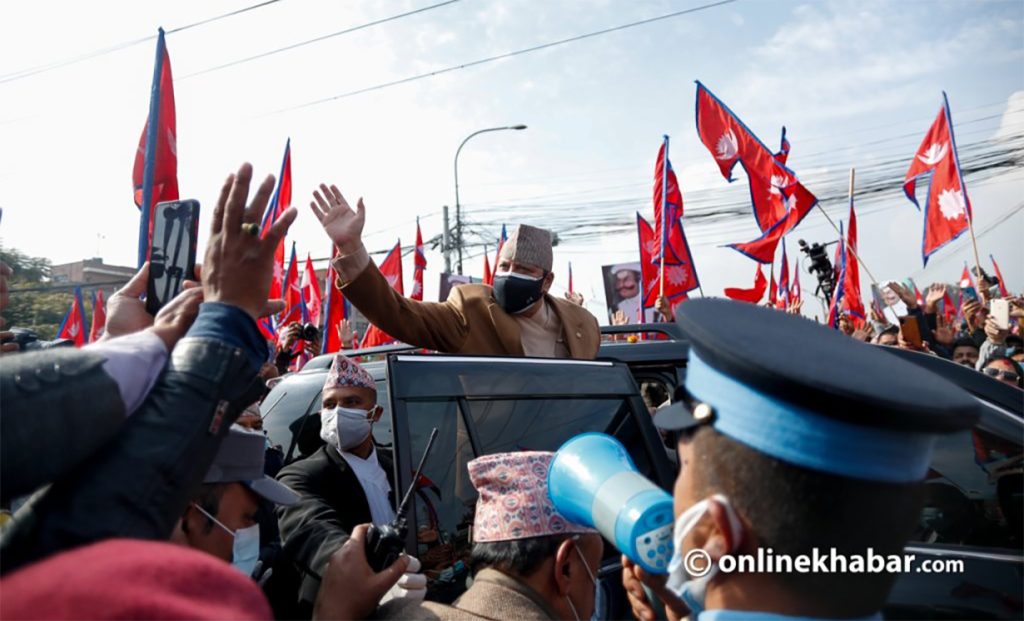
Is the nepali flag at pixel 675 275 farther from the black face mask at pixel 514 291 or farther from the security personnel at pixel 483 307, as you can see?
the black face mask at pixel 514 291

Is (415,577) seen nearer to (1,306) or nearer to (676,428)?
(676,428)

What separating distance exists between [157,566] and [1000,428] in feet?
10.4

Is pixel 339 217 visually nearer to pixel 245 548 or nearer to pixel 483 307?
pixel 483 307

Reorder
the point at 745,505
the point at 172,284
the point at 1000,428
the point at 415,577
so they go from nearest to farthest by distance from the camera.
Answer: the point at 745,505 → the point at 172,284 → the point at 415,577 → the point at 1000,428

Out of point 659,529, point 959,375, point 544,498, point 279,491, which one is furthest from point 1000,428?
point 279,491

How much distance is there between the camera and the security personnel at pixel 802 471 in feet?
4.00

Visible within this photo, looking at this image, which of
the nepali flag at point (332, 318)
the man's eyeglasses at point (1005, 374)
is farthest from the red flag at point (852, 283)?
the nepali flag at point (332, 318)

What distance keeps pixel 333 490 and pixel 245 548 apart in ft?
2.60

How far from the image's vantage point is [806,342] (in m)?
1.39

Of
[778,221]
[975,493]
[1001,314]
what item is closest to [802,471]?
[975,493]

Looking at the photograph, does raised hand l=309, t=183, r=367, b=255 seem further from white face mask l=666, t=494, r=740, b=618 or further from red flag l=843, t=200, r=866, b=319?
red flag l=843, t=200, r=866, b=319

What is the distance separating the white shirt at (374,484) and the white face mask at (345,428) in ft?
0.18

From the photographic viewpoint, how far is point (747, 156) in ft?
31.7

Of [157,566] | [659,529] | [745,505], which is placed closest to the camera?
[157,566]
